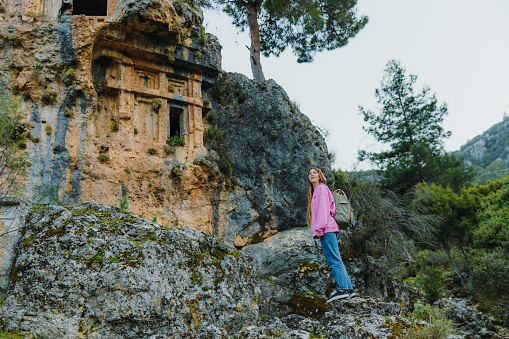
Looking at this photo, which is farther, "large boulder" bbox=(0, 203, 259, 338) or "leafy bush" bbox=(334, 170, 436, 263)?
"leafy bush" bbox=(334, 170, 436, 263)

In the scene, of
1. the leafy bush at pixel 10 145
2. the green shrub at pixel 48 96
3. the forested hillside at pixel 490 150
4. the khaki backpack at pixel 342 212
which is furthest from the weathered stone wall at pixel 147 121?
the forested hillside at pixel 490 150

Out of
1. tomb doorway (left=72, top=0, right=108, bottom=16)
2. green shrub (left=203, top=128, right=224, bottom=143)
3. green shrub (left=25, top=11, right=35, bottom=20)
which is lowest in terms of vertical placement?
green shrub (left=203, top=128, right=224, bottom=143)

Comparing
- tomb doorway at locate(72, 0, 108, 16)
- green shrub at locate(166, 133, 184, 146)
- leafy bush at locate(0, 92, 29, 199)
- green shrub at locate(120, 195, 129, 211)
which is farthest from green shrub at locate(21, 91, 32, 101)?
tomb doorway at locate(72, 0, 108, 16)

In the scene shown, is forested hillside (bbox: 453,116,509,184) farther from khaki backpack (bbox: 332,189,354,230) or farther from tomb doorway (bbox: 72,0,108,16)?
khaki backpack (bbox: 332,189,354,230)

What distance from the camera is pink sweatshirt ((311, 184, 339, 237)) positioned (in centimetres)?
652

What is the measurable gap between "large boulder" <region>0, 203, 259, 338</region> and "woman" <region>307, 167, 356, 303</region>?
53.8 inches

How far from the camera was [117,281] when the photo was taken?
17.3ft

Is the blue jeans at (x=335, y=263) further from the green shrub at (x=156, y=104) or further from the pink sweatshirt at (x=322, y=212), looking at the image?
the green shrub at (x=156, y=104)

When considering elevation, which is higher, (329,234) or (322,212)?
(322,212)

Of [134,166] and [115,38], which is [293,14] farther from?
[134,166]

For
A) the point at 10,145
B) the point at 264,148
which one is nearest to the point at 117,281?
the point at 10,145

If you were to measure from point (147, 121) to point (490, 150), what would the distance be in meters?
68.6

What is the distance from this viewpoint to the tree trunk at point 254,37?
664 inches

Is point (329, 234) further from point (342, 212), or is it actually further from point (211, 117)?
point (211, 117)
